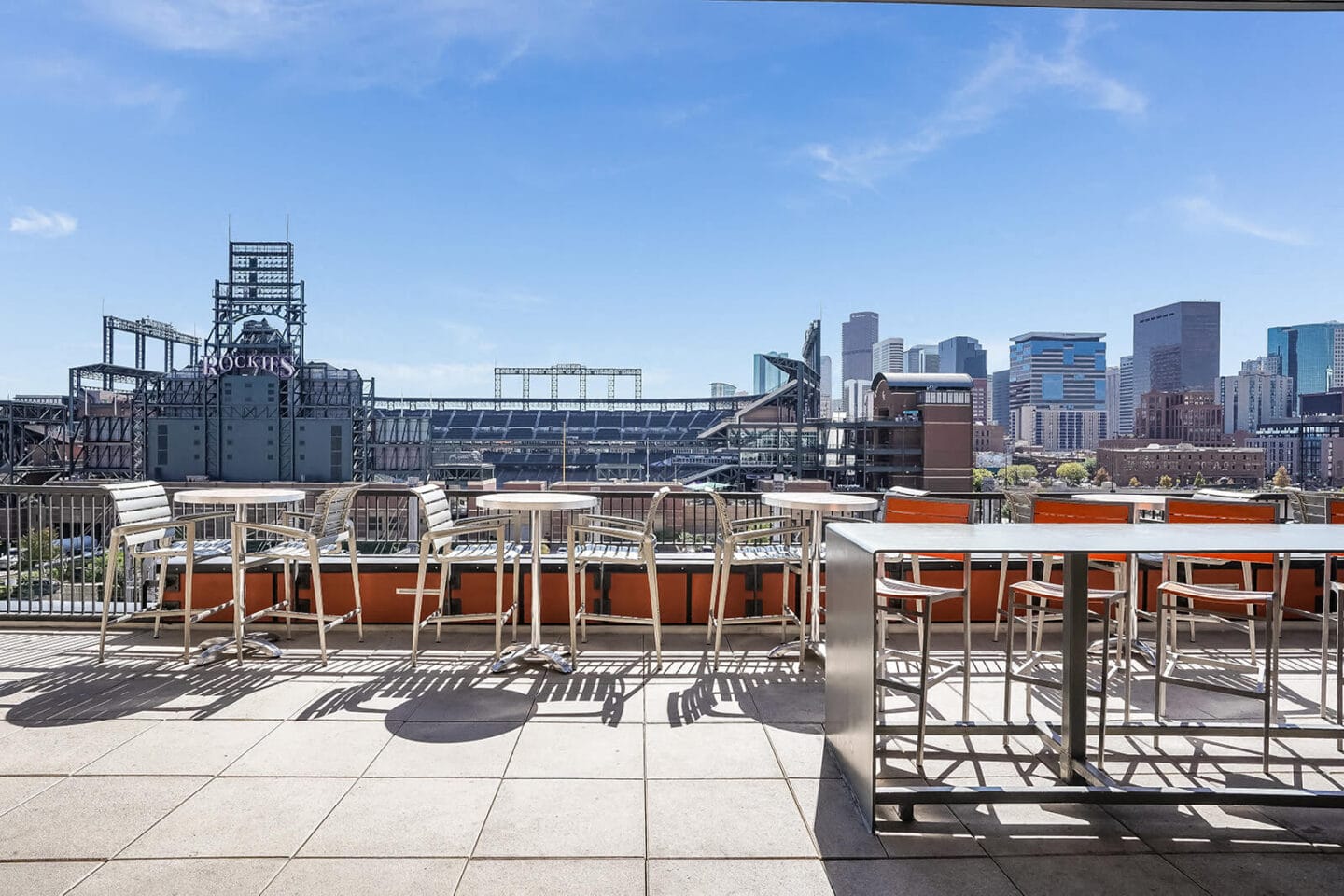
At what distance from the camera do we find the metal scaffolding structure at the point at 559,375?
258 feet

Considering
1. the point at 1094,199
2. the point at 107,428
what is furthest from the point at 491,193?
the point at 1094,199

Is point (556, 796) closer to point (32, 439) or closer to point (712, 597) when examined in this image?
point (712, 597)

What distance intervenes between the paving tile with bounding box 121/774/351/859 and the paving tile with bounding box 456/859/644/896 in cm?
62

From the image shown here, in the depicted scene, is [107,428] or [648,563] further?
[107,428]

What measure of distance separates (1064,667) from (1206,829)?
64 cm

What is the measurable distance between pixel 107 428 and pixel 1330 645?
6490cm

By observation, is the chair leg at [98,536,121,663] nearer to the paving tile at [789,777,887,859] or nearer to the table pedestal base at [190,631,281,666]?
the table pedestal base at [190,631,281,666]

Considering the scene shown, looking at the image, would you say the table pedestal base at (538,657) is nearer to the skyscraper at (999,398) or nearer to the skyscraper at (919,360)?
the skyscraper at (919,360)

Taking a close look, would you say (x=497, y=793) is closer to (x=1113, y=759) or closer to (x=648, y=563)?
(x=648, y=563)

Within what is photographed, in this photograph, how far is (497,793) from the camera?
2.42 metres

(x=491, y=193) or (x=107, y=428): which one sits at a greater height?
(x=491, y=193)

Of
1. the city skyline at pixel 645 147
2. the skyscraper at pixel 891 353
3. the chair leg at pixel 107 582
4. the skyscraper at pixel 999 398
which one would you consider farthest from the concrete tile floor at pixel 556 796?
the skyscraper at pixel 999 398

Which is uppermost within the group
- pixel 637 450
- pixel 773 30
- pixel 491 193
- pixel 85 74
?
pixel 491 193

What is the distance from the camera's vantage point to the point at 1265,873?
1.94 metres
